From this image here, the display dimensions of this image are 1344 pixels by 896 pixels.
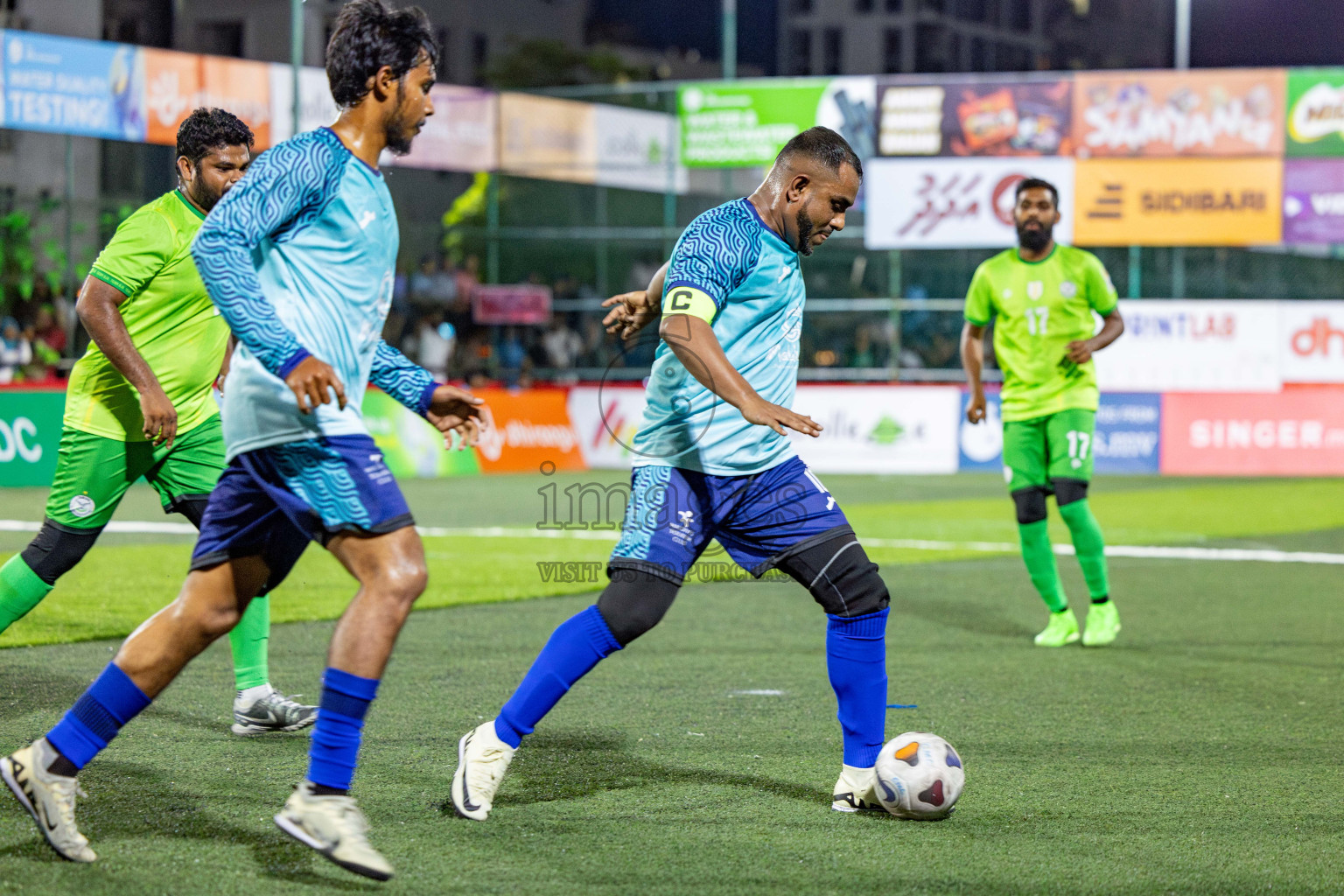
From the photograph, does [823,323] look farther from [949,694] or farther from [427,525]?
[949,694]

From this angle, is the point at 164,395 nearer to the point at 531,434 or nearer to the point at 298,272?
the point at 298,272

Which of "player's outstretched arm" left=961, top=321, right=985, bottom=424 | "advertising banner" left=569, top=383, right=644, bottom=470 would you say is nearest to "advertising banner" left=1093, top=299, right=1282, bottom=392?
"advertising banner" left=569, top=383, right=644, bottom=470

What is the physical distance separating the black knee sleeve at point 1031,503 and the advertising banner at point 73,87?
59.7 feet

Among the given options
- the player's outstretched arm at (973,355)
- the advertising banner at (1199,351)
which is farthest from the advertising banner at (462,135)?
the player's outstretched arm at (973,355)

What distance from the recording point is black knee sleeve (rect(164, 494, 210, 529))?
5523 mm

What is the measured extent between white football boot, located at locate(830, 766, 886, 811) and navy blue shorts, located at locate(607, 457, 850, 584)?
0.66m

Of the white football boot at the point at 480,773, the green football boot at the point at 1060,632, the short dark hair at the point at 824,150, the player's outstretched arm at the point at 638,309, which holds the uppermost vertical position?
the short dark hair at the point at 824,150

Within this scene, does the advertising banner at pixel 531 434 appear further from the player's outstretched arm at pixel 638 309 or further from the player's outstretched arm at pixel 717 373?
the player's outstretched arm at pixel 717 373

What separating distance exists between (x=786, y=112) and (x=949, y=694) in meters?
20.5

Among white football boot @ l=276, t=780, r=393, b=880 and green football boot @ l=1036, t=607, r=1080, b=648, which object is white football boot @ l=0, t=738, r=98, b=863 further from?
green football boot @ l=1036, t=607, r=1080, b=648

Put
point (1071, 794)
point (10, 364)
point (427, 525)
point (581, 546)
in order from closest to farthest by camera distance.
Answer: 1. point (1071, 794)
2. point (581, 546)
3. point (427, 525)
4. point (10, 364)

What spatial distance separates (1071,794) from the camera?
4777 mm

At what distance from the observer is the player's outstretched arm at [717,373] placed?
416cm

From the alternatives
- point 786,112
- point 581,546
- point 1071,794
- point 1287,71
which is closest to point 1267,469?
point 1287,71
